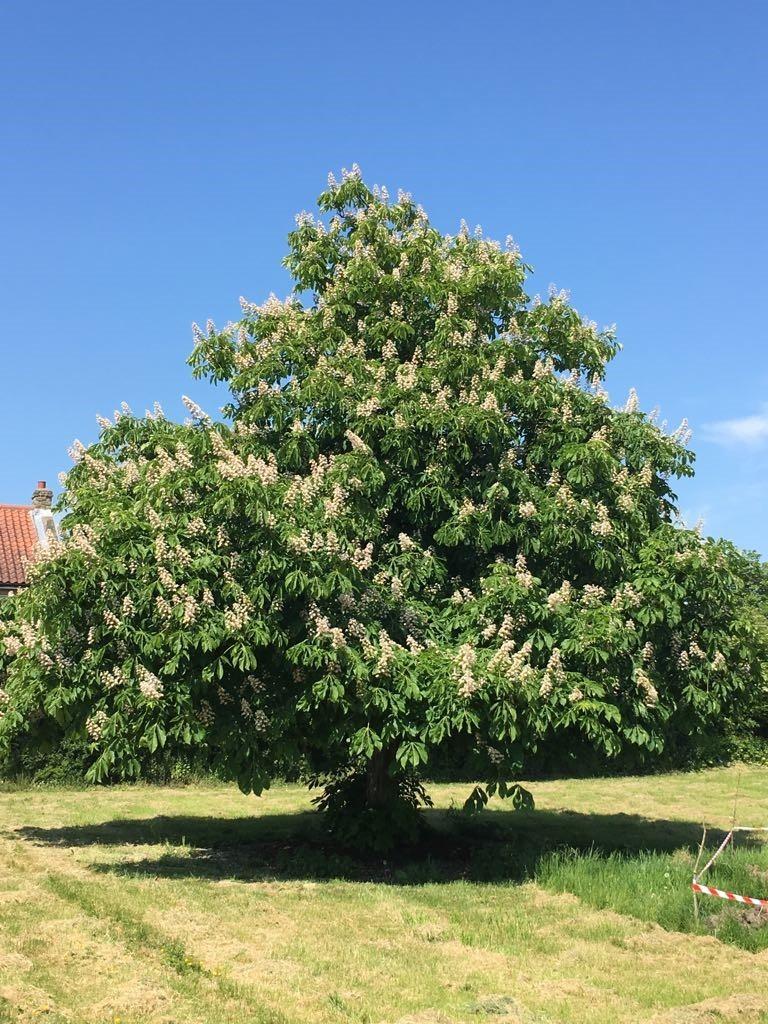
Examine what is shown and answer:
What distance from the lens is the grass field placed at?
781cm

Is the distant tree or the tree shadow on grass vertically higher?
the distant tree

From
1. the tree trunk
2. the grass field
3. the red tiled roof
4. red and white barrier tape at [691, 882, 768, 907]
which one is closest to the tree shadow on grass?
the grass field

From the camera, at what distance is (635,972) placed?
9023 mm

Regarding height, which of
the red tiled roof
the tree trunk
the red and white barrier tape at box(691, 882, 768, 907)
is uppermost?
the red tiled roof

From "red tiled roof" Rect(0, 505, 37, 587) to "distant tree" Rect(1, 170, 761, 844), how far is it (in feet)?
60.8

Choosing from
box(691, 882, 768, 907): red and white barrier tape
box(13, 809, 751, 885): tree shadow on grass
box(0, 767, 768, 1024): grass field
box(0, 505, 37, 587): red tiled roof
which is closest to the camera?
box(0, 767, 768, 1024): grass field

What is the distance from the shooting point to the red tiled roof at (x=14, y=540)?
106 feet

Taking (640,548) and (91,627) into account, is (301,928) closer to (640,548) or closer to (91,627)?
(91,627)

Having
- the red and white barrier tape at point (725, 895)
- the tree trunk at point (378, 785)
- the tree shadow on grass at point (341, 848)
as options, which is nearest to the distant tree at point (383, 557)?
the tree trunk at point (378, 785)

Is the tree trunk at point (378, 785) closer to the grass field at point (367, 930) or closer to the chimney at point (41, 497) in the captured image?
the grass field at point (367, 930)

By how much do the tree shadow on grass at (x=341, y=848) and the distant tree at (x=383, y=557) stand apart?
966mm

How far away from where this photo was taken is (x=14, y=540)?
35.5m

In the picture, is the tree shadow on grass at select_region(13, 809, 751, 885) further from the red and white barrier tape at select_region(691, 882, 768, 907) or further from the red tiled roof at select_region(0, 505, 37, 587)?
the red tiled roof at select_region(0, 505, 37, 587)

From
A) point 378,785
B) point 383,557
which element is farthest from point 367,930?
point 383,557
